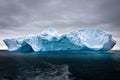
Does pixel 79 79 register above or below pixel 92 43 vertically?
below

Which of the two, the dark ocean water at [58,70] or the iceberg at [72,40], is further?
the iceberg at [72,40]


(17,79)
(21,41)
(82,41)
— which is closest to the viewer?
(17,79)

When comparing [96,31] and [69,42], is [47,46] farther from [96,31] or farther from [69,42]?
[96,31]

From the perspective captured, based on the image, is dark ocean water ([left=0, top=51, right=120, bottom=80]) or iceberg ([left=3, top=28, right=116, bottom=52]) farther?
iceberg ([left=3, top=28, right=116, bottom=52])

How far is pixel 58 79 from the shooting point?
1526 cm

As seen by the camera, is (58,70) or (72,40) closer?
(58,70)

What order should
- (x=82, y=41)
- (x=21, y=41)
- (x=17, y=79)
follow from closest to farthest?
(x=17, y=79), (x=82, y=41), (x=21, y=41)

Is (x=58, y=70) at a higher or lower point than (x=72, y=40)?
lower

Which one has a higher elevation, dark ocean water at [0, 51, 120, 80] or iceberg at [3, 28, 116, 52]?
iceberg at [3, 28, 116, 52]

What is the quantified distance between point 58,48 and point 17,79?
134 feet

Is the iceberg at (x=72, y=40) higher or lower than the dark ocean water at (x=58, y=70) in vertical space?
higher

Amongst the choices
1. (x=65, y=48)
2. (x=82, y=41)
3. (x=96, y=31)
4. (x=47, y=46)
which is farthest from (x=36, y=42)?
(x=96, y=31)

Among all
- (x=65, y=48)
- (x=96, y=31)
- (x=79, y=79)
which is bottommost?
(x=79, y=79)

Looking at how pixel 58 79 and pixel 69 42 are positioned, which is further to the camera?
pixel 69 42
